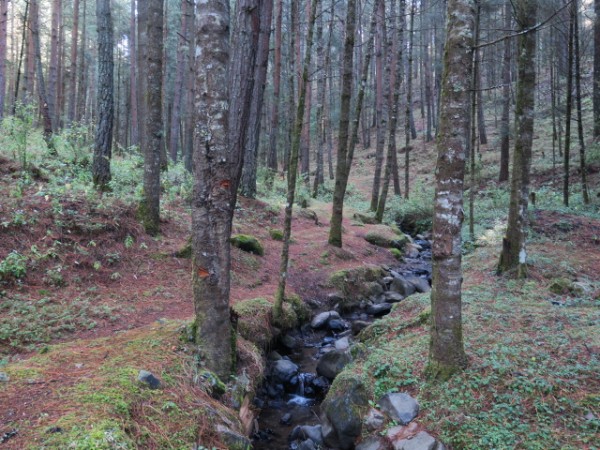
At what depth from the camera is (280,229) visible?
13.0 metres

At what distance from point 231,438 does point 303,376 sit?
2.67 m

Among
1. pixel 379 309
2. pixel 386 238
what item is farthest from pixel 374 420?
pixel 386 238

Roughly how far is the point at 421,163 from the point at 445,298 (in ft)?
97.2

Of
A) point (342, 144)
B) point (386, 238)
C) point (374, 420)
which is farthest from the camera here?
point (386, 238)

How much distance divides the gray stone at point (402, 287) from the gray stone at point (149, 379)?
7442 mm

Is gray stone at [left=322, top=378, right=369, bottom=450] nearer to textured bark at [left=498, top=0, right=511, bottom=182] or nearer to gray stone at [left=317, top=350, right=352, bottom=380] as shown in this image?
gray stone at [left=317, top=350, right=352, bottom=380]

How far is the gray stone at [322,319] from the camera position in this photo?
8477 mm

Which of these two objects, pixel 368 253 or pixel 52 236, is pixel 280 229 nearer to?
pixel 368 253

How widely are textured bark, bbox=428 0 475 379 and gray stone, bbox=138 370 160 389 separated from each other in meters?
3.12

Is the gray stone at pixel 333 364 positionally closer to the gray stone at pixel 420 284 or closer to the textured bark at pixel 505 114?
the gray stone at pixel 420 284

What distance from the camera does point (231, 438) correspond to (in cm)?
403

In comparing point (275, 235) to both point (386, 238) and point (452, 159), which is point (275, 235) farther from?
point (452, 159)

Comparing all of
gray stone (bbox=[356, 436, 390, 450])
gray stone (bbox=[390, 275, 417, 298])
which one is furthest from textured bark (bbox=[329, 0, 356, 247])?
gray stone (bbox=[356, 436, 390, 450])

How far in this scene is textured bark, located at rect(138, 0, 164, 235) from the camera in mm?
8680
